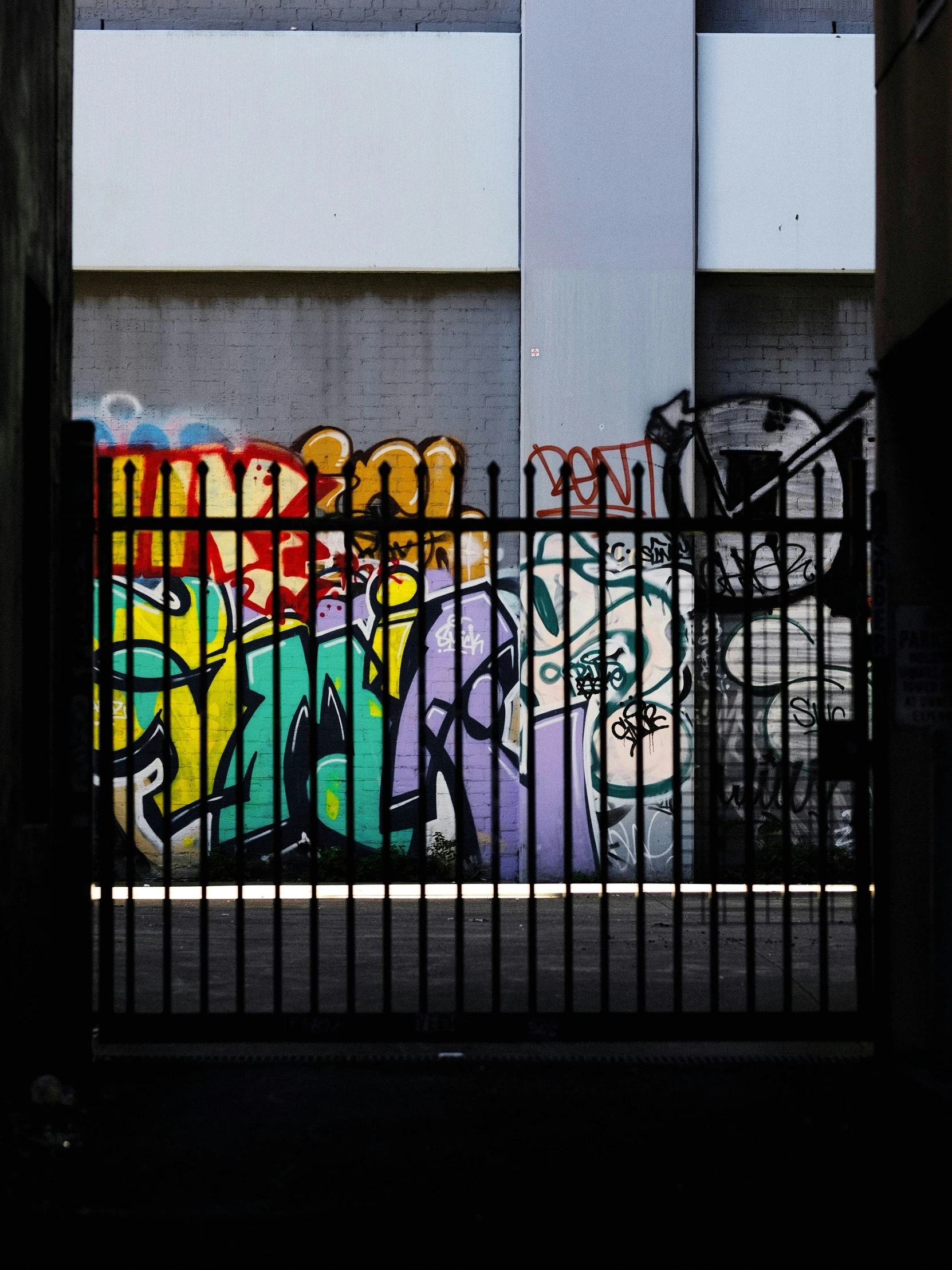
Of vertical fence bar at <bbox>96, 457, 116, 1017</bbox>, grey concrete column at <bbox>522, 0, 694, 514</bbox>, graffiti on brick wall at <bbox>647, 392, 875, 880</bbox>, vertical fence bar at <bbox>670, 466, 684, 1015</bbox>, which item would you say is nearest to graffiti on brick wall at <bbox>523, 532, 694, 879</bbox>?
graffiti on brick wall at <bbox>647, 392, 875, 880</bbox>

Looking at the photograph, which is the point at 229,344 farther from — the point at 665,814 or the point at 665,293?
the point at 665,814

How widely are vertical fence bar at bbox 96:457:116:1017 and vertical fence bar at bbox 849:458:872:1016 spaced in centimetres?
315

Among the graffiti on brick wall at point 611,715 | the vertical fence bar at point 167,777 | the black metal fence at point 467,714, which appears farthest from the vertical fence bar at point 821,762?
the graffiti on brick wall at point 611,715

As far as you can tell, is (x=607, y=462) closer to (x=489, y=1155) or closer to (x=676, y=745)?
(x=676, y=745)

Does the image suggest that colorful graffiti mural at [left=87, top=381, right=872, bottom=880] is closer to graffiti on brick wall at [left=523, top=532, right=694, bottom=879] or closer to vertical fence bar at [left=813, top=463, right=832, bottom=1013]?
graffiti on brick wall at [left=523, top=532, right=694, bottom=879]

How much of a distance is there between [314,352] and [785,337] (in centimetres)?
421

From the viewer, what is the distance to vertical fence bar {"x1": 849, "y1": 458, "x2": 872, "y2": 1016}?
5.93 metres

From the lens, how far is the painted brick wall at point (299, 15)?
40.2 ft

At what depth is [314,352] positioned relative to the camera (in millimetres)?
12273

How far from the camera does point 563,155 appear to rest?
1201cm

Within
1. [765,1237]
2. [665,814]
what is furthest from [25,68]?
[665,814]

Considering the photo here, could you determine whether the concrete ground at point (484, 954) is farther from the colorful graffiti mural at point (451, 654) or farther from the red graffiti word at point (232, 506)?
the red graffiti word at point (232, 506)

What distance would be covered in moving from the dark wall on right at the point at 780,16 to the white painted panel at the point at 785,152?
1.03ft

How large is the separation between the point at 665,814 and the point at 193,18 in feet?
26.9
